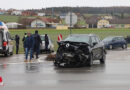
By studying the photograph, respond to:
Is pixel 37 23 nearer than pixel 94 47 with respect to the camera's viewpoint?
No

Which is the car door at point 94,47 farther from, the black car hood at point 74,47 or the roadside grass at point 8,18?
the roadside grass at point 8,18

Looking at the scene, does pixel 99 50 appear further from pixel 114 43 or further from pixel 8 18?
pixel 8 18

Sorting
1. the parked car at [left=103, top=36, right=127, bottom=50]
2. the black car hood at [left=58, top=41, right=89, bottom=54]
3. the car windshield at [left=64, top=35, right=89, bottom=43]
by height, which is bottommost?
the parked car at [left=103, top=36, right=127, bottom=50]

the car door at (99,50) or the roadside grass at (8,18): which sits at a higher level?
the car door at (99,50)

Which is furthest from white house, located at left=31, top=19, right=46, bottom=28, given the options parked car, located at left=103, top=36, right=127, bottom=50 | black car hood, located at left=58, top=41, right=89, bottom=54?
black car hood, located at left=58, top=41, right=89, bottom=54

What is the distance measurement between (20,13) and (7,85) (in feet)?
279

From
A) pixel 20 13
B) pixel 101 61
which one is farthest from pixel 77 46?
pixel 20 13

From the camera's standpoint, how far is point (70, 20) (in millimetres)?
29500

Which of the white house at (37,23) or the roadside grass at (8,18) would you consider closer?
the roadside grass at (8,18)

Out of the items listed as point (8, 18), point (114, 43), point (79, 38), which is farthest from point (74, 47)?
point (8, 18)

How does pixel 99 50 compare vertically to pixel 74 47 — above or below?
below

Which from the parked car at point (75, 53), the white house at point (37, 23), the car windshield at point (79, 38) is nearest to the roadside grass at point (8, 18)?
the white house at point (37, 23)

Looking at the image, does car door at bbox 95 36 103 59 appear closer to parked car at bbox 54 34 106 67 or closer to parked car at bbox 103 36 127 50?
parked car at bbox 54 34 106 67

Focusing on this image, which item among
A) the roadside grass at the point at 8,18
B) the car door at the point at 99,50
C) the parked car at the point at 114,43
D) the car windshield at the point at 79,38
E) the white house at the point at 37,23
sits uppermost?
the car windshield at the point at 79,38
